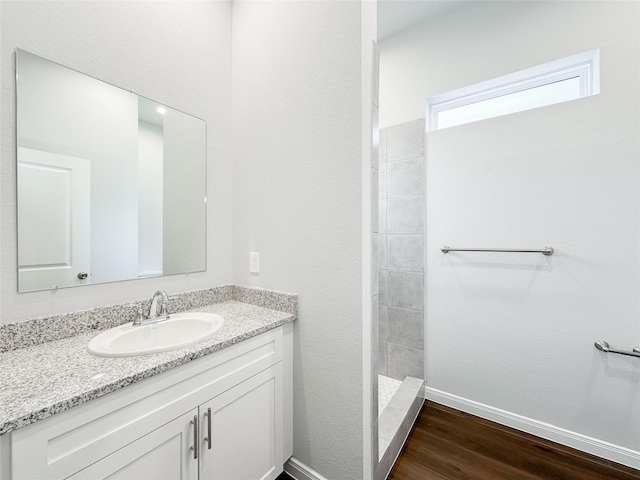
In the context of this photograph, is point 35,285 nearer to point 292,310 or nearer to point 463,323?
point 292,310

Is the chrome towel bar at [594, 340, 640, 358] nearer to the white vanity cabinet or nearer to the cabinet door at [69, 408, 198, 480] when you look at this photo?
the white vanity cabinet

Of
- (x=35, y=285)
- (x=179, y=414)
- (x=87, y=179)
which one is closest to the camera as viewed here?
(x=179, y=414)

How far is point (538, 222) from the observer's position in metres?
1.63

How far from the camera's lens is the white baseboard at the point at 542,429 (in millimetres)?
1428

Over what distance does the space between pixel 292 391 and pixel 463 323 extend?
4.22 ft

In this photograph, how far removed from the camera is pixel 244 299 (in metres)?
1.58

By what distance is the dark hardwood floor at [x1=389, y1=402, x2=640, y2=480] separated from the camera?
4.49 ft

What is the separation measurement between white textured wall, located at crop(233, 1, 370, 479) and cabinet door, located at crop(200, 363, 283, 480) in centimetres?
15

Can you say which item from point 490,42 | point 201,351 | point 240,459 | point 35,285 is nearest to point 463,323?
point 240,459

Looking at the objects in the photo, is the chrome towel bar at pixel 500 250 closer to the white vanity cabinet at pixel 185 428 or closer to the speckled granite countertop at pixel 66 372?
the white vanity cabinet at pixel 185 428

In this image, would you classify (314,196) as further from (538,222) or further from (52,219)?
(538,222)

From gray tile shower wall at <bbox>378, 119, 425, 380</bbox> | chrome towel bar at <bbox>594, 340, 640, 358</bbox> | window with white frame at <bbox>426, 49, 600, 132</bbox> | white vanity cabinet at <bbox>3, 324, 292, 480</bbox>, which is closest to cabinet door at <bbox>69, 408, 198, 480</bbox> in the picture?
white vanity cabinet at <bbox>3, 324, 292, 480</bbox>

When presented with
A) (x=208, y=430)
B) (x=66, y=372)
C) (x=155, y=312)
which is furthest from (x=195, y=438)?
(x=155, y=312)

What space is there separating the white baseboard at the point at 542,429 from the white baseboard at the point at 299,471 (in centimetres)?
113
